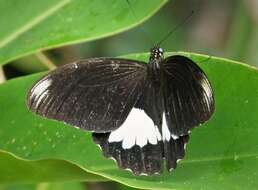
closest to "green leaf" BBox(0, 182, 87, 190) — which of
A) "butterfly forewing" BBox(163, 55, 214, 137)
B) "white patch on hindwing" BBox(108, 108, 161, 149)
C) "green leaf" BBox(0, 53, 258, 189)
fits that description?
"green leaf" BBox(0, 53, 258, 189)

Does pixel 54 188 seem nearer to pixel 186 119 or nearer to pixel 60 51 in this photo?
pixel 186 119

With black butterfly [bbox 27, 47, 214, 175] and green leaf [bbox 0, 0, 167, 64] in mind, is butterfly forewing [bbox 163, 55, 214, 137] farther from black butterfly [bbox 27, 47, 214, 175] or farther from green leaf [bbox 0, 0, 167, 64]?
green leaf [bbox 0, 0, 167, 64]

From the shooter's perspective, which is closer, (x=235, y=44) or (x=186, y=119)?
(x=186, y=119)

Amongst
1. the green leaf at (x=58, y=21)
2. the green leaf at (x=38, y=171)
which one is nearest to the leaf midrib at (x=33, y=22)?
the green leaf at (x=58, y=21)

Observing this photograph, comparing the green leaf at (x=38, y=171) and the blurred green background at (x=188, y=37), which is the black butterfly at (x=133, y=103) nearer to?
the green leaf at (x=38, y=171)

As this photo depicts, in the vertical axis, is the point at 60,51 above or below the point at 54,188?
above

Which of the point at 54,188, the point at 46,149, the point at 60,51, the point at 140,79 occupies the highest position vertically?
the point at 60,51

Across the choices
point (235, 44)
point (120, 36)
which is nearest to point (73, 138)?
point (235, 44)

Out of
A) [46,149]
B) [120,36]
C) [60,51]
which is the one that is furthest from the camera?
[120,36]
